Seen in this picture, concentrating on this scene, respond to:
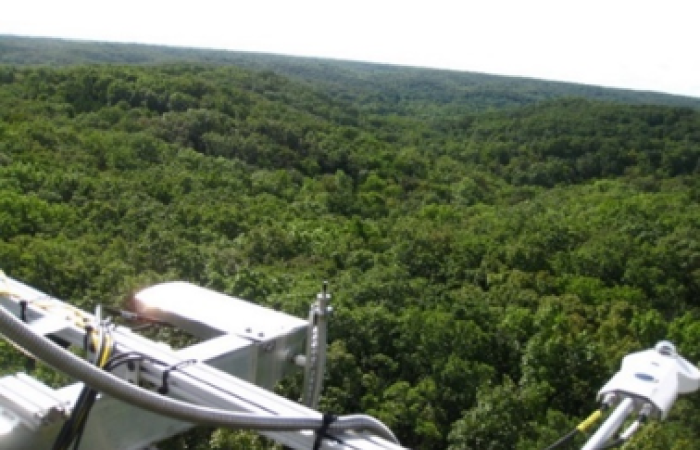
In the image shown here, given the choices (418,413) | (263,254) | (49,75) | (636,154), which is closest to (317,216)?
(263,254)

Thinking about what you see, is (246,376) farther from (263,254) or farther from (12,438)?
(263,254)

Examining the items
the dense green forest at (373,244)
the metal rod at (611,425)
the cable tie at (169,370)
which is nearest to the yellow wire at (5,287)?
the cable tie at (169,370)

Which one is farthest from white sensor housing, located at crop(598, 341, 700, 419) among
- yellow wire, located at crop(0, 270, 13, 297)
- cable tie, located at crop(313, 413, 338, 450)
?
yellow wire, located at crop(0, 270, 13, 297)

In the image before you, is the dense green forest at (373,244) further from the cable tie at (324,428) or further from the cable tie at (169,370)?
the cable tie at (324,428)

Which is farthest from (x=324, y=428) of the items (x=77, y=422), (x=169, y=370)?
(x=77, y=422)

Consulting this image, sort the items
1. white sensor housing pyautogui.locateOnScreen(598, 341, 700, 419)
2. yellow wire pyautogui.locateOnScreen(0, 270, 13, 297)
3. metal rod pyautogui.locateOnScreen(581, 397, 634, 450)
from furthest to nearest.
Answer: yellow wire pyautogui.locateOnScreen(0, 270, 13, 297) < white sensor housing pyautogui.locateOnScreen(598, 341, 700, 419) < metal rod pyautogui.locateOnScreen(581, 397, 634, 450)

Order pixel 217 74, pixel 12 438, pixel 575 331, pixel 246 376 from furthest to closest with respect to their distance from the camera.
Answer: pixel 217 74
pixel 575 331
pixel 246 376
pixel 12 438

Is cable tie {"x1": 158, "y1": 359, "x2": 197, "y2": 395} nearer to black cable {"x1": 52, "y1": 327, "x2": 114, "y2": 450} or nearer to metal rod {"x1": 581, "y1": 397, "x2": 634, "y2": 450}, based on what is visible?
black cable {"x1": 52, "y1": 327, "x2": 114, "y2": 450}
